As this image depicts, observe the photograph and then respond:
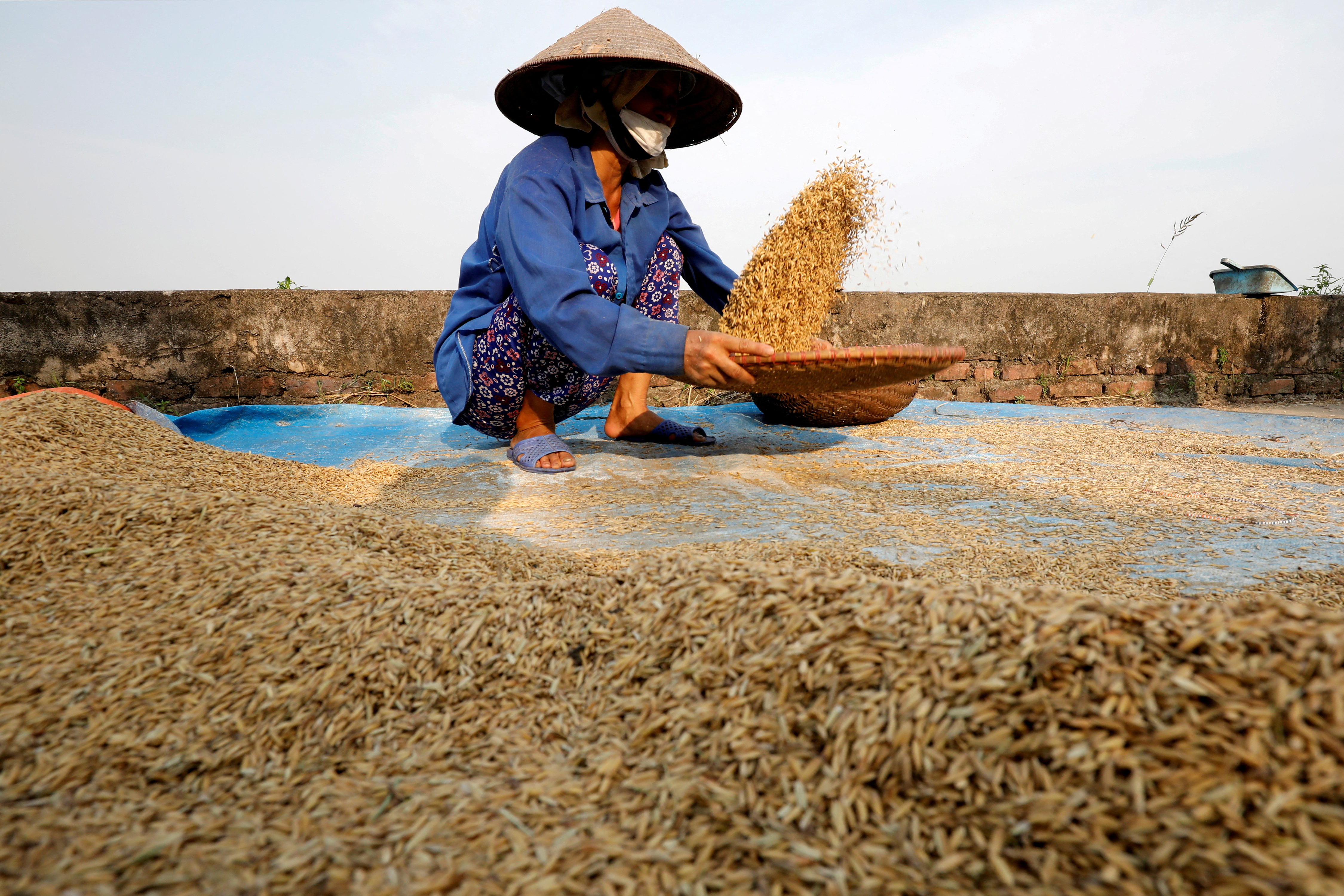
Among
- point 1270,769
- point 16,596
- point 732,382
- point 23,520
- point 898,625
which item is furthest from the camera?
point 732,382

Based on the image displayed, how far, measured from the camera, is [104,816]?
2.70 feet

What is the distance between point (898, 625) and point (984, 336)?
14.5 ft

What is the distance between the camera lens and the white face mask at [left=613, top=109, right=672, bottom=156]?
255cm

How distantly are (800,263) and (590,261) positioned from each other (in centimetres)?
82

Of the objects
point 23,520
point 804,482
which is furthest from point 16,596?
point 804,482

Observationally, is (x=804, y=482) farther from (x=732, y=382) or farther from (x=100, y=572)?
(x=100, y=572)

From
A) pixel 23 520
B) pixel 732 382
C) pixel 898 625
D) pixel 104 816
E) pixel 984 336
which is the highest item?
pixel 984 336

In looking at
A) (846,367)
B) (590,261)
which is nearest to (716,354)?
(846,367)

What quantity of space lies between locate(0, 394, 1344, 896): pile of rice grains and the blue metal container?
5.87 metres

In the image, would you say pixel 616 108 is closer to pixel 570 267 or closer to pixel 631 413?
pixel 570 267

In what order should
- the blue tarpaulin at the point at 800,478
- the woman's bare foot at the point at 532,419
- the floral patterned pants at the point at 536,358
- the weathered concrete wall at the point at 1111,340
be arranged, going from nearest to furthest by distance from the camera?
the blue tarpaulin at the point at 800,478, the floral patterned pants at the point at 536,358, the woman's bare foot at the point at 532,419, the weathered concrete wall at the point at 1111,340

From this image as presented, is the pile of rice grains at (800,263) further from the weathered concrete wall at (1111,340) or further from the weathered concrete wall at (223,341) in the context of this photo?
the weathered concrete wall at (223,341)

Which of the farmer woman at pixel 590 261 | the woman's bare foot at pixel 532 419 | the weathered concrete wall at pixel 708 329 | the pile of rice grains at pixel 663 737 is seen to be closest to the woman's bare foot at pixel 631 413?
the farmer woman at pixel 590 261

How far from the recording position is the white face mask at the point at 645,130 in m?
2.55
